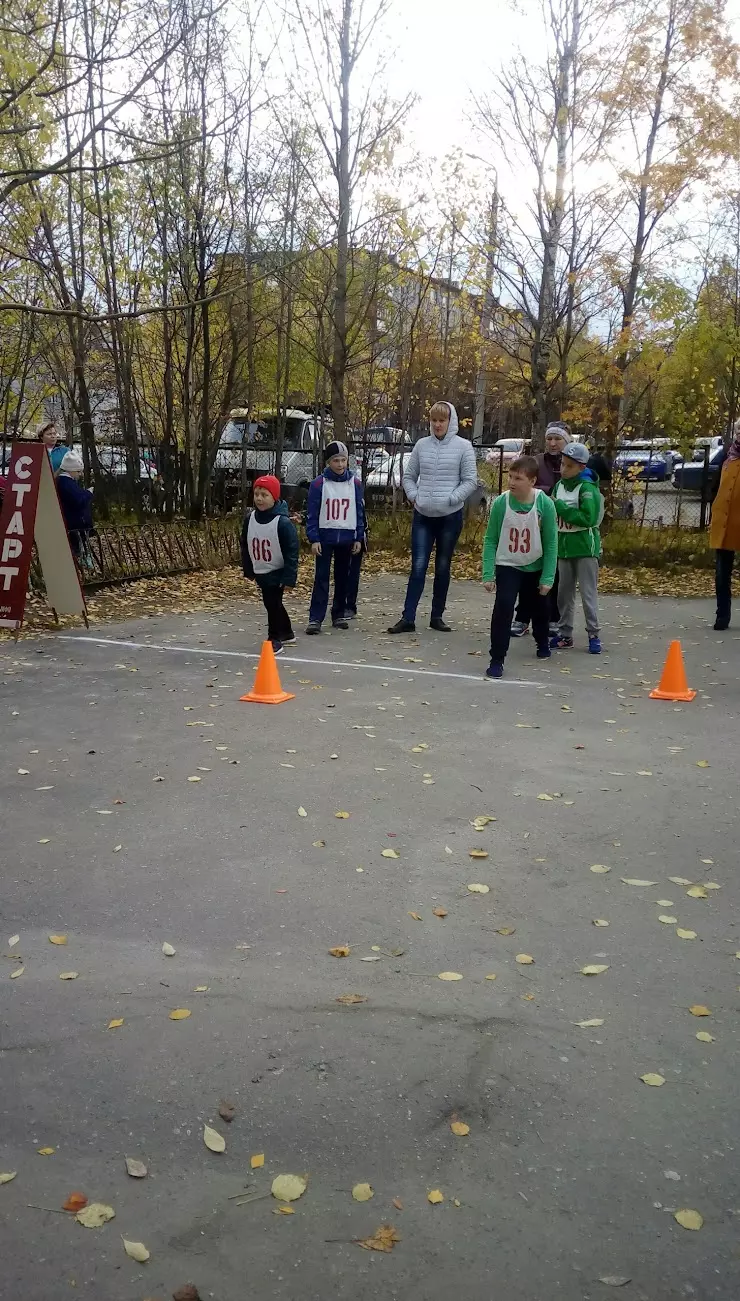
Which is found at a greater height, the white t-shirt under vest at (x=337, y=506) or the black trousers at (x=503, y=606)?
the white t-shirt under vest at (x=337, y=506)

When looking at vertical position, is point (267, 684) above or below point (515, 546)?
below

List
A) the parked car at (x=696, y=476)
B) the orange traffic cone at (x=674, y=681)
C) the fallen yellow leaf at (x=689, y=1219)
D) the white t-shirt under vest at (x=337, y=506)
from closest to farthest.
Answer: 1. the fallen yellow leaf at (x=689, y=1219)
2. the orange traffic cone at (x=674, y=681)
3. the white t-shirt under vest at (x=337, y=506)
4. the parked car at (x=696, y=476)

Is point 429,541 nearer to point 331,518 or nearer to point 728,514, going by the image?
point 331,518

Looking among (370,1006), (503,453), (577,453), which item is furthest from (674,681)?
(503,453)

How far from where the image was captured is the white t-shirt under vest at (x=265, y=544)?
866cm

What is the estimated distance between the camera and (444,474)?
960 centimetres

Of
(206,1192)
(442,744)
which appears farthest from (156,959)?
(442,744)

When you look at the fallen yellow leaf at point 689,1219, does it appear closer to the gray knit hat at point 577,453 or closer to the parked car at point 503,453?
the gray knit hat at point 577,453

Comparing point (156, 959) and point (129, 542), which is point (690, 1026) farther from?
point (129, 542)

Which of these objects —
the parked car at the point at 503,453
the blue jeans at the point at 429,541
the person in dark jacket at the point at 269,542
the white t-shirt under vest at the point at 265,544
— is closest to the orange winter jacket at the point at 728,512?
the blue jeans at the point at 429,541

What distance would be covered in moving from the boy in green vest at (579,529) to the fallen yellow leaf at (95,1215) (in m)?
7.49

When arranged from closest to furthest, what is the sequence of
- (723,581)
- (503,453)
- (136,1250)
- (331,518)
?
(136,1250), (331,518), (723,581), (503,453)

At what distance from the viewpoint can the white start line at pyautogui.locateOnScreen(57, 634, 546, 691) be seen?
26.3ft

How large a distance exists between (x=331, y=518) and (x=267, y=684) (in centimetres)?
302
